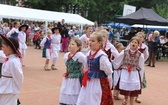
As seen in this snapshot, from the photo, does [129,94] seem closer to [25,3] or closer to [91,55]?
[91,55]

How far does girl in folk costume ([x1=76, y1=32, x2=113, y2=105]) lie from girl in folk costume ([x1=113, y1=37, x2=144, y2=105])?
1.60 meters

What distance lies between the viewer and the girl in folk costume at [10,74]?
457 cm

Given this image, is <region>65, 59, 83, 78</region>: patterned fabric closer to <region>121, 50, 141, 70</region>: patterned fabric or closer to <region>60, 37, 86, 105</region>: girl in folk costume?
<region>60, 37, 86, 105</region>: girl in folk costume

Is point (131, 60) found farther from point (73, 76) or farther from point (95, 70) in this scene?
point (95, 70)

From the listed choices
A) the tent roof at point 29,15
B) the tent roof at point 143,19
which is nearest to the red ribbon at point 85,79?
the tent roof at point 143,19

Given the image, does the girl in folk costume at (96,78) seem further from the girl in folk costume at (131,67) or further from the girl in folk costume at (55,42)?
the girl in folk costume at (55,42)

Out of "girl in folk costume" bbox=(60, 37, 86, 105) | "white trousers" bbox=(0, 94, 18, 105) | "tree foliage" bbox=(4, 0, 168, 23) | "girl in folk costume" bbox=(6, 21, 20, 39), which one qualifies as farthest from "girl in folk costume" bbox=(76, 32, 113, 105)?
"tree foliage" bbox=(4, 0, 168, 23)

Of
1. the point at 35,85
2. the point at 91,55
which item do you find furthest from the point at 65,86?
the point at 35,85

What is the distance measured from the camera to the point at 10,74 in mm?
4641

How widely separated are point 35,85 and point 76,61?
348 cm

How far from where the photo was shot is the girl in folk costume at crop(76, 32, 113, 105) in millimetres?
5309

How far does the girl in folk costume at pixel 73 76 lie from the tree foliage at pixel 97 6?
3507 centimetres

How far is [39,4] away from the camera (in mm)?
41062

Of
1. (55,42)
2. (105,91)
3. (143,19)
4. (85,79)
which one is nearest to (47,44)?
(55,42)
